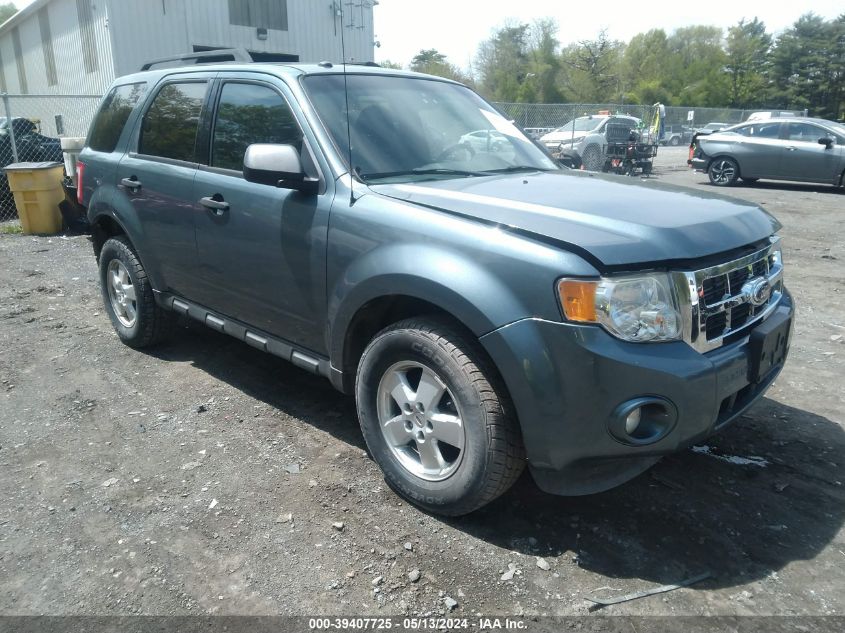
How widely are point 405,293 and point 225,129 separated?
6.00 ft

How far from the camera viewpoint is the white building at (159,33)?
Answer: 58.3 ft

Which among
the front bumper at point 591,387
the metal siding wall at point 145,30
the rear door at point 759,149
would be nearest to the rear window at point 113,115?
the front bumper at point 591,387

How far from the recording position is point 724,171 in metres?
16.9

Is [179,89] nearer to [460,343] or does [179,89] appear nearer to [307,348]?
[307,348]

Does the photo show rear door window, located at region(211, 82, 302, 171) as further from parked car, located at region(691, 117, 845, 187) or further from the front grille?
parked car, located at region(691, 117, 845, 187)

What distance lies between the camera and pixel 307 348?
11.7ft

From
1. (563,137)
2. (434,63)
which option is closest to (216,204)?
(563,137)

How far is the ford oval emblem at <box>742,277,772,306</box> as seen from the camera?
9.23 ft

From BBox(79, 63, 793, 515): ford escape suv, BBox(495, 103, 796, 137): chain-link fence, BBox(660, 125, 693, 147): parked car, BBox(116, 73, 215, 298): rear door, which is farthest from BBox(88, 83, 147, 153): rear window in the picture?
BBox(660, 125, 693, 147): parked car

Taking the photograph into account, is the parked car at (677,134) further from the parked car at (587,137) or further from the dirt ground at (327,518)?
the dirt ground at (327,518)

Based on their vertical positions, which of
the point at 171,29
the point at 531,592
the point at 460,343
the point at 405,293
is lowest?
the point at 531,592

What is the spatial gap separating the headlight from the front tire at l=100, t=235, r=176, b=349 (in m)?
3.41

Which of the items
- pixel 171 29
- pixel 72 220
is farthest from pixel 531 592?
pixel 171 29

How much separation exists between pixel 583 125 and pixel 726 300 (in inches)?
764
